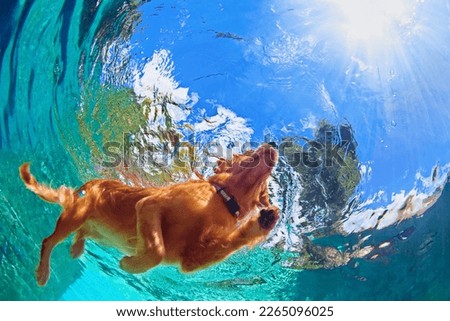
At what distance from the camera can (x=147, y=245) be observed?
3.84 meters

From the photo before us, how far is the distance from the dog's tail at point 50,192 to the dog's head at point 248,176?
5.10ft

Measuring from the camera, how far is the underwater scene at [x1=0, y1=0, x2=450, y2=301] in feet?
14.9

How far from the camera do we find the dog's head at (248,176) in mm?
4020

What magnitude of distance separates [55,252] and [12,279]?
81 centimetres

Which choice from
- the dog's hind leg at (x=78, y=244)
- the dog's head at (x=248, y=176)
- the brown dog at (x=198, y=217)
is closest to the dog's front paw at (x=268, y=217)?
the brown dog at (x=198, y=217)

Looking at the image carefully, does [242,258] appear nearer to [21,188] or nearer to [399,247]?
[399,247]

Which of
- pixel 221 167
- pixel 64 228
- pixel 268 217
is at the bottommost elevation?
pixel 64 228

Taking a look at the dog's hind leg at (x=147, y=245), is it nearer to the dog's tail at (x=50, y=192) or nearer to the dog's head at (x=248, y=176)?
the dog's head at (x=248, y=176)

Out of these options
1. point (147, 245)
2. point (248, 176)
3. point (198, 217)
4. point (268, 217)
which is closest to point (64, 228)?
point (147, 245)
